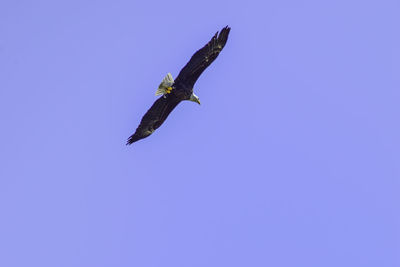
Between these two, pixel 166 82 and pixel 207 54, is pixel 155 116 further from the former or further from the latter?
pixel 207 54

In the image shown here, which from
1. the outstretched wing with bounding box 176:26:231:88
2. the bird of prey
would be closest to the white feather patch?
the bird of prey

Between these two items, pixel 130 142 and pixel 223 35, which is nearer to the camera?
pixel 223 35

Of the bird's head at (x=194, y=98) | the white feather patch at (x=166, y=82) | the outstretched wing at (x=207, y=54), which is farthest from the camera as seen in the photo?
the bird's head at (x=194, y=98)

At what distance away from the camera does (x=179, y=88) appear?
3444cm

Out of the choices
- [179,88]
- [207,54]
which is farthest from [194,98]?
[207,54]

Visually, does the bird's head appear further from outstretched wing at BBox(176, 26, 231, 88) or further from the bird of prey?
outstretched wing at BBox(176, 26, 231, 88)

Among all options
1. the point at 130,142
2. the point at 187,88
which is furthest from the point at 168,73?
the point at 130,142

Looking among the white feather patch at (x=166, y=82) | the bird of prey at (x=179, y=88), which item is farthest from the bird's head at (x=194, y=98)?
the white feather patch at (x=166, y=82)

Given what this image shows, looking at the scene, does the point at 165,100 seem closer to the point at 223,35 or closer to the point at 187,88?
the point at 187,88

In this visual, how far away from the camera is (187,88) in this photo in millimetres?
34500

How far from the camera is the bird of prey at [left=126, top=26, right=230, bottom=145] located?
3322cm

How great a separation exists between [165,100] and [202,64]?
2.44 meters

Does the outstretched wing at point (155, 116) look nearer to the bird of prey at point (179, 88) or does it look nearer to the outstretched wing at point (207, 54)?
the bird of prey at point (179, 88)

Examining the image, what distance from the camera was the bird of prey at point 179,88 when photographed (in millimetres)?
33219
